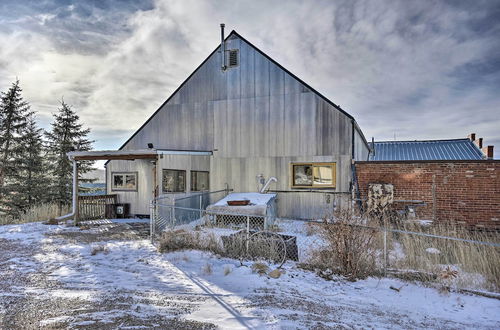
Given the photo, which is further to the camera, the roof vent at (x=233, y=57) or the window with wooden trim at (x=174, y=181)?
the roof vent at (x=233, y=57)

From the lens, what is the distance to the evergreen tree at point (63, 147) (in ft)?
67.6

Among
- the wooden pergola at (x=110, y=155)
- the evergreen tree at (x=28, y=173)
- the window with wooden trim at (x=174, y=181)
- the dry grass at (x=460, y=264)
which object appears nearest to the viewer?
the dry grass at (x=460, y=264)

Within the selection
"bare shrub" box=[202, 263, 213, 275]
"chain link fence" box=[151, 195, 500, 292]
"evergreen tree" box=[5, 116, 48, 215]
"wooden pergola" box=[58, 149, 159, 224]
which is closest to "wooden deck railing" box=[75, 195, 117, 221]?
"wooden pergola" box=[58, 149, 159, 224]

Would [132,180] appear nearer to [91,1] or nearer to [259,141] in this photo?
[259,141]

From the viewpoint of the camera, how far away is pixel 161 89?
16.3m

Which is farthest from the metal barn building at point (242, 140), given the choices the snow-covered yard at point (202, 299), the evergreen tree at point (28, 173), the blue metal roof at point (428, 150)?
the blue metal roof at point (428, 150)

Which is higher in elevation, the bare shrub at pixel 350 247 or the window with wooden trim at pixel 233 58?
the window with wooden trim at pixel 233 58

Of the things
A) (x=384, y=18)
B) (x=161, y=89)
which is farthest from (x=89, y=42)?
(x=384, y=18)

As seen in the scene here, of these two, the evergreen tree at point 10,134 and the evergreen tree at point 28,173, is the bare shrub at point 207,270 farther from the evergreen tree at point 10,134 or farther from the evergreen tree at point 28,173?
the evergreen tree at point 10,134

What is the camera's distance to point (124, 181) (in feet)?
48.9

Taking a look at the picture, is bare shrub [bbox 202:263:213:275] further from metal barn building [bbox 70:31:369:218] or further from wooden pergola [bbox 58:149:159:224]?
wooden pergola [bbox 58:149:159:224]

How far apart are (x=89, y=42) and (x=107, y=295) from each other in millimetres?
11227

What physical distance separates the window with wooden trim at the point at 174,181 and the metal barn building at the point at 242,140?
44 millimetres

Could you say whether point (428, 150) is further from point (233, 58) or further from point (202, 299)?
point (202, 299)
